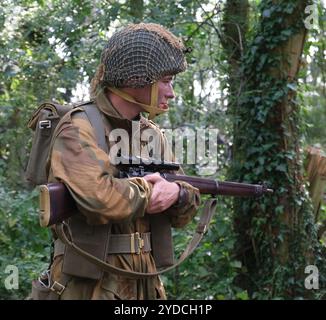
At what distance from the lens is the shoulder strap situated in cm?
287

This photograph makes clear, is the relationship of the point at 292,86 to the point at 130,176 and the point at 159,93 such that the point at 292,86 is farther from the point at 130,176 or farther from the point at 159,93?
the point at 130,176

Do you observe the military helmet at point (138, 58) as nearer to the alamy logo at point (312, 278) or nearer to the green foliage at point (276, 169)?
the green foliage at point (276, 169)

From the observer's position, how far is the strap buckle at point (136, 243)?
115 inches

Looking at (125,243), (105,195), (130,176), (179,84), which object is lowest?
(125,243)

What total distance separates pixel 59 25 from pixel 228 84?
6.19 feet

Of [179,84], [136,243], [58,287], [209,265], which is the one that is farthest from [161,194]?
[179,84]

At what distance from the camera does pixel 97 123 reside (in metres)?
2.91

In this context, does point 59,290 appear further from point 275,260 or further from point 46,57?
point 46,57

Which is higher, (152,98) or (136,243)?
(152,98)

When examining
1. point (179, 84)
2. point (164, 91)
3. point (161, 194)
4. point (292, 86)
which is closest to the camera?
point (161, 194)

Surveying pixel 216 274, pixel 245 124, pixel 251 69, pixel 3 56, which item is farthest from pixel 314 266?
pixel 3 56

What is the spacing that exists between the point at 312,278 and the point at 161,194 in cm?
322

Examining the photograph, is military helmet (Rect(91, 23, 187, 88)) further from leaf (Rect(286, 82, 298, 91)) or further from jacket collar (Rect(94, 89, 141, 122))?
leaf (Rect(286, 82, 298, 91))

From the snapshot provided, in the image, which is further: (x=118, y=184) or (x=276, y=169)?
(x=276, y=169)
